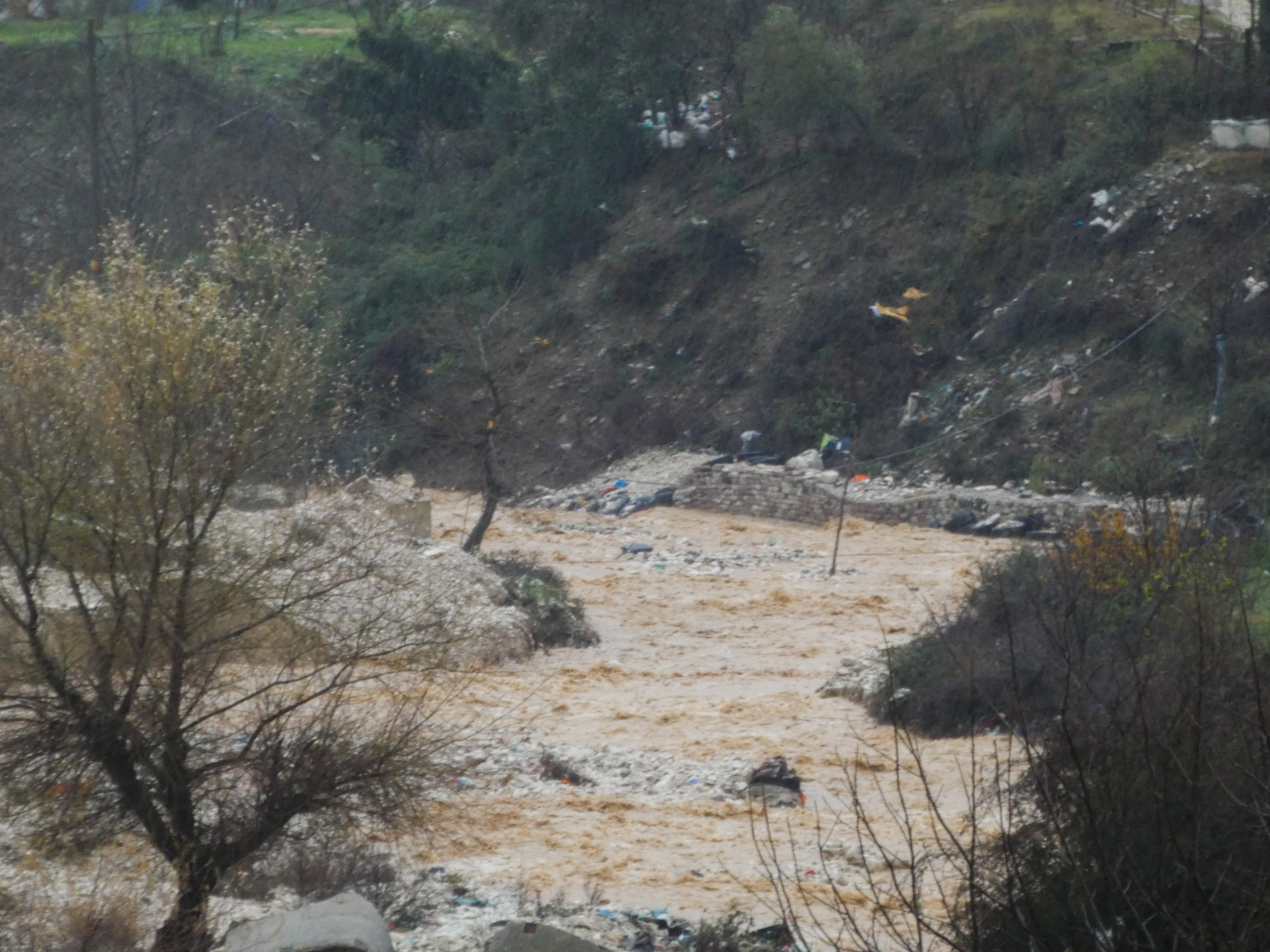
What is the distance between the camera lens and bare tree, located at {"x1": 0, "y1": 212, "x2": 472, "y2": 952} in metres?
6.38

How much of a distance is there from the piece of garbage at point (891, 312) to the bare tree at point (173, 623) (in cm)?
2139

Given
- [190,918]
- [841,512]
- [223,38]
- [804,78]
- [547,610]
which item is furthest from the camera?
[223,38]

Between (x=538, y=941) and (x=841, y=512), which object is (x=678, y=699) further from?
(x=538, y=941)

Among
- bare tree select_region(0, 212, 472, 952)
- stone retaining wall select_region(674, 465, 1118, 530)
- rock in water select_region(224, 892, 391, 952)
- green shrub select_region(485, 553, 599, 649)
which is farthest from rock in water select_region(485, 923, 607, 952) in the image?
stone retaining wall select_region(674, 465, 1118, 530)

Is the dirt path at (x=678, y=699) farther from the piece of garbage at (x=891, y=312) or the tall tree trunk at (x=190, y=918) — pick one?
the piece of garbage at (x=891, y=312)

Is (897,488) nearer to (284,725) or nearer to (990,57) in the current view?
(990,57)

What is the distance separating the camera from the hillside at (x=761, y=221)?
2456cm

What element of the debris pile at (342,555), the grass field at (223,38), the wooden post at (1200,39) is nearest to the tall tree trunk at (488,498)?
the debris pile at (342,555)

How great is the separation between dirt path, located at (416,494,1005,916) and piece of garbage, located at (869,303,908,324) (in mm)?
6012

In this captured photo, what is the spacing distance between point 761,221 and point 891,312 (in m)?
5.41

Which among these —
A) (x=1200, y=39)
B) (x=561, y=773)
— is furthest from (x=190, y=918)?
(x=1200, y=39)

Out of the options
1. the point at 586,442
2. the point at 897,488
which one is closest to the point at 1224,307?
the point at 897,488

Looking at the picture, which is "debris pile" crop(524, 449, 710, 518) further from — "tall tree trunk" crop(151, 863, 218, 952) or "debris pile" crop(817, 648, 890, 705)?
"tall tree trunk" crop(151, 863, 218, 952)

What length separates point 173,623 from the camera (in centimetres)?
654
